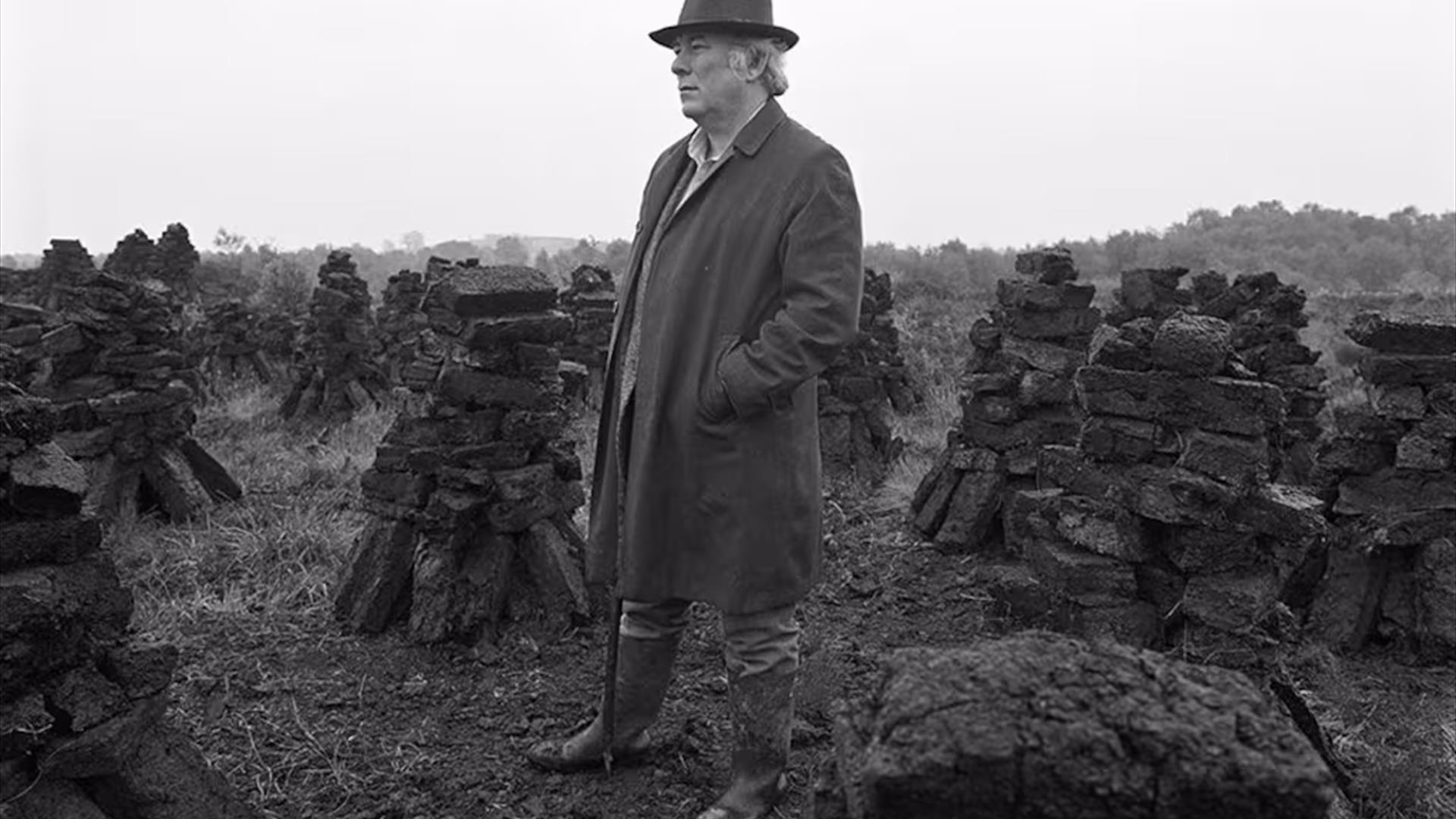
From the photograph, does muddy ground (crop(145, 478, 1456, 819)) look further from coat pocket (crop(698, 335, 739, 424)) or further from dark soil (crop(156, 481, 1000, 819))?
coat pocket (crop(698, 335, 739, 424))

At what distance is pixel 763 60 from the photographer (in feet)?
12.3

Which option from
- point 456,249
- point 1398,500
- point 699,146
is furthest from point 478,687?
point 456,249

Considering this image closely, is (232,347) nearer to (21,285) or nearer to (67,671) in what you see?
(21,285)

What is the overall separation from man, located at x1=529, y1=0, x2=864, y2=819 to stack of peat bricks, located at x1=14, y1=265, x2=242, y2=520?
5903 millimetres

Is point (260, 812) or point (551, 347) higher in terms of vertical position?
point (551, 347)

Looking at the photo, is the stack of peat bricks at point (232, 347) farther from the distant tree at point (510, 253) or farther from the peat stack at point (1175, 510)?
the distant tree at point (510, 253)

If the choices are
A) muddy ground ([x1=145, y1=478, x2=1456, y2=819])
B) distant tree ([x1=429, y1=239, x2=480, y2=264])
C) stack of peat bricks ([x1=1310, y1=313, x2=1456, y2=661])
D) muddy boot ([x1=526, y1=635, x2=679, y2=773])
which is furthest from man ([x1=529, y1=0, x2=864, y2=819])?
distant tree ([x1=429, y1=239, x2=480, y2=264])

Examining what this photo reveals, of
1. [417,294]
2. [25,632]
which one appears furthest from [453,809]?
[417,294]

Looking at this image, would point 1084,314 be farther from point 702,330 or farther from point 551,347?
point 702,330

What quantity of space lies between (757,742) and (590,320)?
38.5 ft

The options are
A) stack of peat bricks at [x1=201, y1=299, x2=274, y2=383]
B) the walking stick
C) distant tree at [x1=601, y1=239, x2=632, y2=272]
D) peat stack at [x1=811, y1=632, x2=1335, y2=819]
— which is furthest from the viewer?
distant tree at [x1=601, y1=239, x2=632, y2=272]

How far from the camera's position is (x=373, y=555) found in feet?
19.7

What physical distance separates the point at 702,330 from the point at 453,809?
6.65 ft

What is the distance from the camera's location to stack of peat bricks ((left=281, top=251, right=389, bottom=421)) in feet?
46.5
